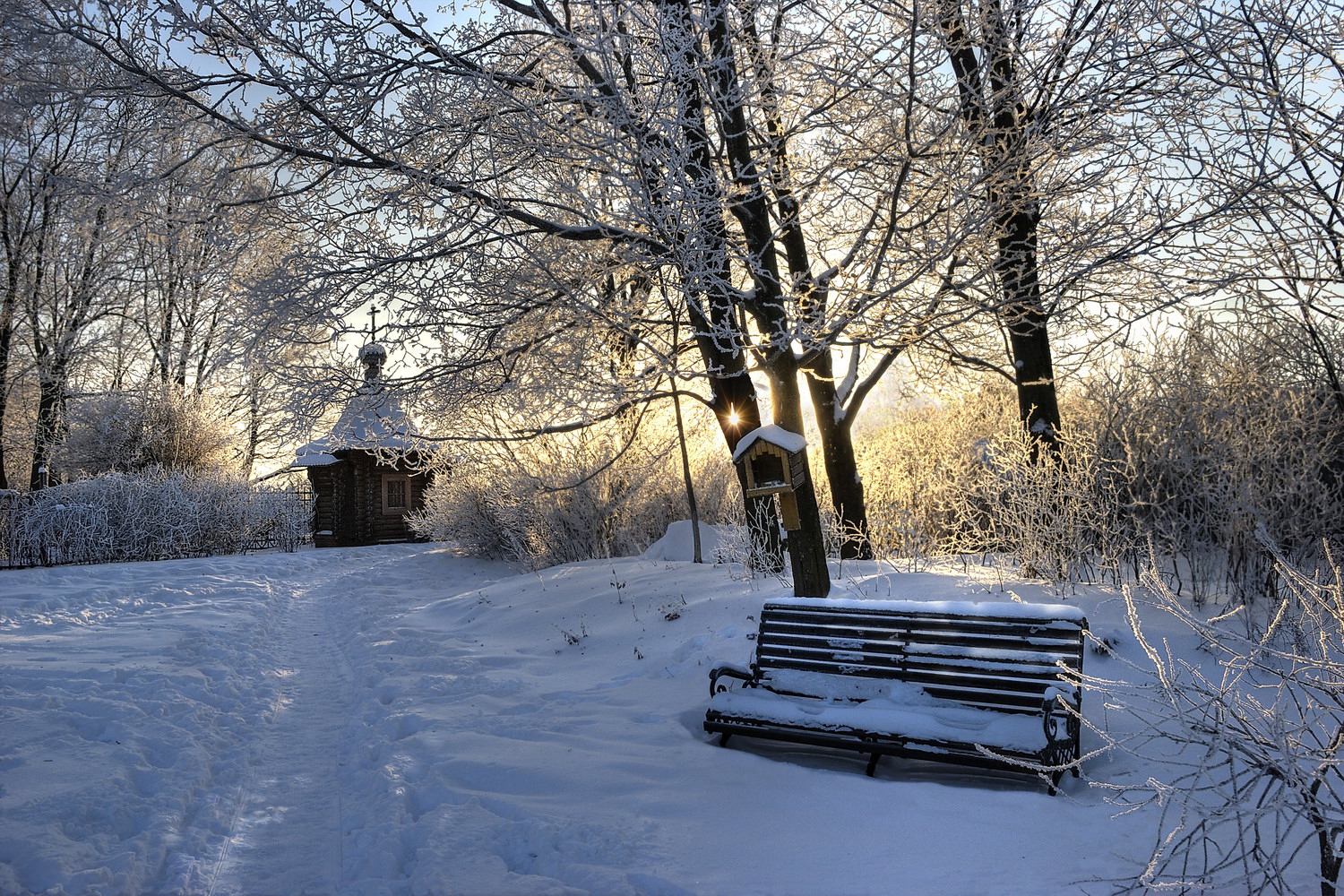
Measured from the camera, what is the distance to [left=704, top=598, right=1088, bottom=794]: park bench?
4316 mm

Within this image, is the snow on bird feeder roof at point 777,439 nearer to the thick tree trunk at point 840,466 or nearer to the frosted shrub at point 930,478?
the frosted shrub at point 930,478

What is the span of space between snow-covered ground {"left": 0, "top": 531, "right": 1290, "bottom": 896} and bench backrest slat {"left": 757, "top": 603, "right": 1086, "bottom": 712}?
49 cm

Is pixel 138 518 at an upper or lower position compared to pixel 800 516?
upper

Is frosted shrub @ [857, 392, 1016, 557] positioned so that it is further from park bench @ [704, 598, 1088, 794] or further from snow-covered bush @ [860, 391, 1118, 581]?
park bench @ [704, 598, 1088, 794]

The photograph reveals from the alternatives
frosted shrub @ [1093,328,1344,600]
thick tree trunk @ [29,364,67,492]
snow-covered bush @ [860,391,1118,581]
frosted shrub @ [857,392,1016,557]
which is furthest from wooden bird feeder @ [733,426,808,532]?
thick tree trunk @ [29,364,67,492]

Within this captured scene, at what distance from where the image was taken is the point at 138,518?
17.4m

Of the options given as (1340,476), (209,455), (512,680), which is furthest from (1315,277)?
(209,455)

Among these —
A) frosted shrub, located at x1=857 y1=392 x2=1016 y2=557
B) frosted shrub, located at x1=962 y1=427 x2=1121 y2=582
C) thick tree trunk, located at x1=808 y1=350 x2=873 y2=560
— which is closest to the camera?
frosted shrub, located at x1=962 y1=427 x2=1121 y2=582

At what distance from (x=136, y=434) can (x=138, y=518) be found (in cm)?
444

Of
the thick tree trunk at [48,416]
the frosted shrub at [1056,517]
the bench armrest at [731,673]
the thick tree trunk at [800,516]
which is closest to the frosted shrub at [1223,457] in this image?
the frosted shrub at [1056,517]

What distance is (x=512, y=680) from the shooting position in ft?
21.2

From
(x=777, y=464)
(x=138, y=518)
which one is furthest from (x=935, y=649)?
(x=138, y=518)

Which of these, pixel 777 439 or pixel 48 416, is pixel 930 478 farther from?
pixel 48 416

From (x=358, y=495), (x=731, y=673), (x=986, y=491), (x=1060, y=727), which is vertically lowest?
(x=1060, y=727)
